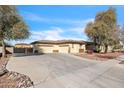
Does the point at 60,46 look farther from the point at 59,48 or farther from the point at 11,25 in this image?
the point at 11,25

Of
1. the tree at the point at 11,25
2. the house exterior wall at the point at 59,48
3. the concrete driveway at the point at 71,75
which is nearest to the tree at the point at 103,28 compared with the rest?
the house exterior wall at the point at 59,48

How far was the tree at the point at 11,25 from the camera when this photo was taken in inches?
1033

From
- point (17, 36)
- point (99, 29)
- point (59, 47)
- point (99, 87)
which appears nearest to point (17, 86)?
point (99, 87)

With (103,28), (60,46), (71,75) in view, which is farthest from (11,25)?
(60,46)

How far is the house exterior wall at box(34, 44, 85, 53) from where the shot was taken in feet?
157

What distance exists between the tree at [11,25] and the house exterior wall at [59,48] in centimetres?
1992

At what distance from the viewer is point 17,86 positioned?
10297 mm
